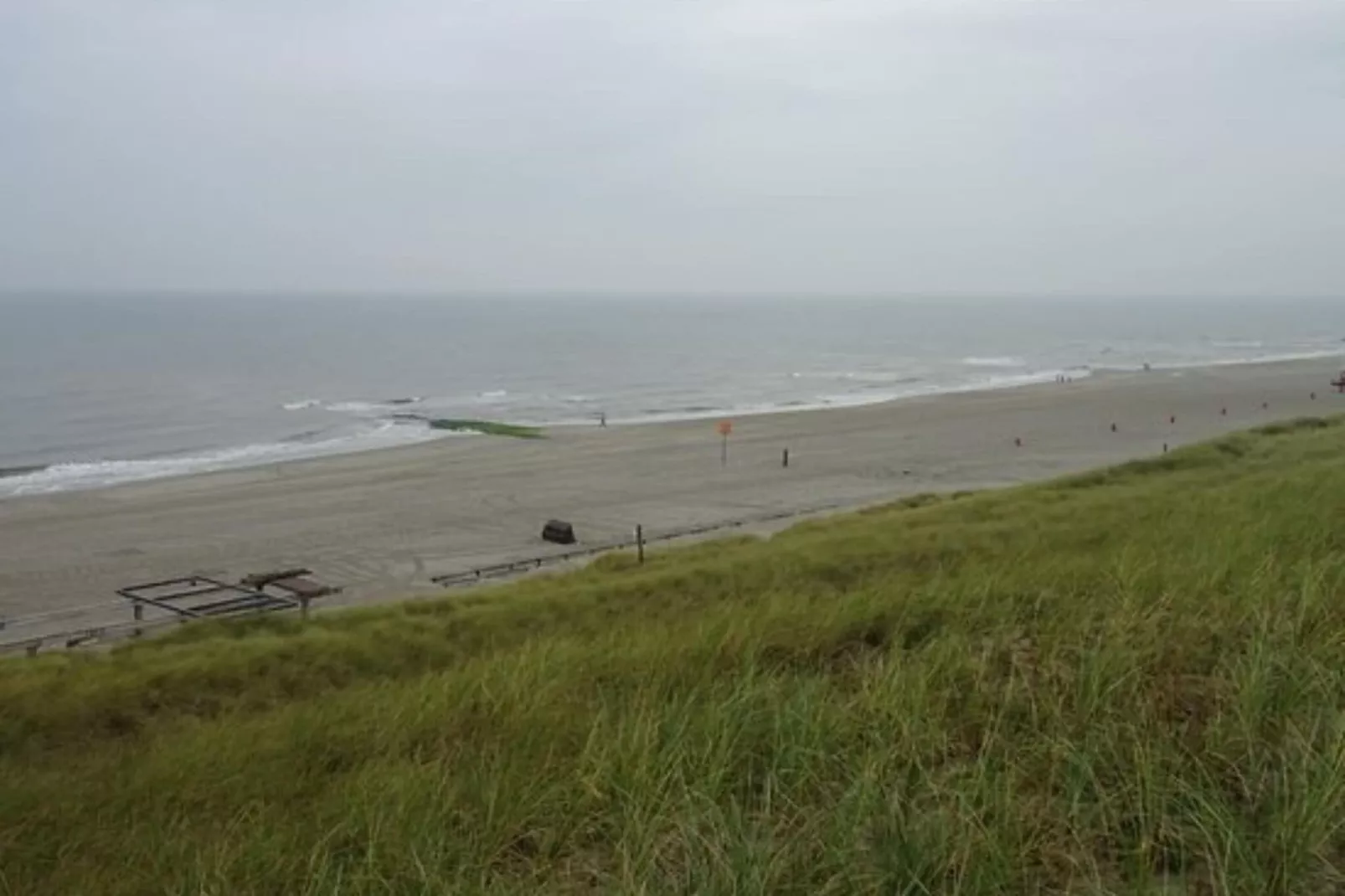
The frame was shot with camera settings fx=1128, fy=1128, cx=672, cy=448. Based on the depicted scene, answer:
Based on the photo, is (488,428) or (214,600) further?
(488,428)

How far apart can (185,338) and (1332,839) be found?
13009 centimetres

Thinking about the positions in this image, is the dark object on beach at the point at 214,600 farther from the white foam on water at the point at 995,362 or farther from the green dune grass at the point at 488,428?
the white foam on water at the point at 995,362

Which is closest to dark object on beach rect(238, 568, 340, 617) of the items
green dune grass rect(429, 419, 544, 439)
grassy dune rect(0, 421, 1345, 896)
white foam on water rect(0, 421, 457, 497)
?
grassy dune rect(0, 421, 1345, 896)

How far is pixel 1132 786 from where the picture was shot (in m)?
3.45

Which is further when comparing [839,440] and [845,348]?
[845,348]

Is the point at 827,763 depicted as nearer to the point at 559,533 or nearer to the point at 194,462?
the point at 559,533

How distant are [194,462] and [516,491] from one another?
15137 millimetres

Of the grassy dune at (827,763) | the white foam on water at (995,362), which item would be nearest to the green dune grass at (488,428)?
the grassy dune at (827,763)

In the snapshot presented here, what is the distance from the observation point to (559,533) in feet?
90.8

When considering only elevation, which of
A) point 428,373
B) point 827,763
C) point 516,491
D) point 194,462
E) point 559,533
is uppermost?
point 827,763

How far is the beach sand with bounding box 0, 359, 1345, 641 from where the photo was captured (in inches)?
1043

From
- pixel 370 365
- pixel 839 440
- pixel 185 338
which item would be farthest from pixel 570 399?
pixel 185 338

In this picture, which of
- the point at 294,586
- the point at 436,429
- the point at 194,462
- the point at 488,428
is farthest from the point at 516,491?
the point at 436,429

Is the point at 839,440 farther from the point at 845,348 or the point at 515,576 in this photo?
the point at 845,348
